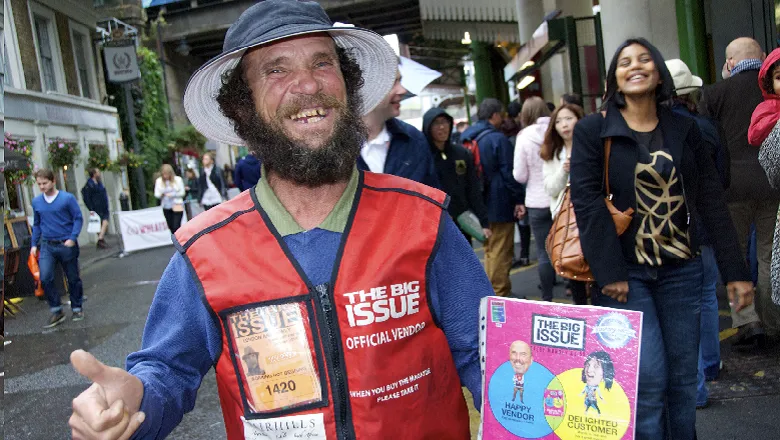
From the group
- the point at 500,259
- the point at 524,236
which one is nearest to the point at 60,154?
the point at 524,236

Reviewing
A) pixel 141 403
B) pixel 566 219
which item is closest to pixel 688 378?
pixel 566 219

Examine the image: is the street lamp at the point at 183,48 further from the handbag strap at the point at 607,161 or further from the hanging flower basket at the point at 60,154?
the handbag strap at the point at 607,161

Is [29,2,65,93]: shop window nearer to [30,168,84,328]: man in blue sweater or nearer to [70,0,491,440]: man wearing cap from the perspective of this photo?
[30,168,84,328]: man in blue sweater

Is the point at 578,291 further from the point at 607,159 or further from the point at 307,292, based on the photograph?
the point at 307,292

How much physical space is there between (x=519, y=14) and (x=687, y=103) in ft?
42.5

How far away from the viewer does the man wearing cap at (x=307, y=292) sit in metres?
1.70

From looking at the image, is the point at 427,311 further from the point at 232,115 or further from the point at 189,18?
the point at 189,18

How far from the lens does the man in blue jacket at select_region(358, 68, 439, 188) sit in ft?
14.6

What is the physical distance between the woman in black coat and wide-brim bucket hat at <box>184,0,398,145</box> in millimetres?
1220

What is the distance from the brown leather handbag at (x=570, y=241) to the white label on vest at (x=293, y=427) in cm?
183

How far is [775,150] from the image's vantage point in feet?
10.4

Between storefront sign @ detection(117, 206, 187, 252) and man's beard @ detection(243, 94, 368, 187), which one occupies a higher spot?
man's beard @ detection(243, 94, 368, 187)

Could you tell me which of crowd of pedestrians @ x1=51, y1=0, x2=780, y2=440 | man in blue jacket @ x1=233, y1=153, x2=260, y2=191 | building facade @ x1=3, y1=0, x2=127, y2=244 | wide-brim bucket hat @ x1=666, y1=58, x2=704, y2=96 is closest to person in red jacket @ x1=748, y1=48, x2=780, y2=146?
wide-brim bucket hat @ x1=666, y1=58, x2=704, y2=96

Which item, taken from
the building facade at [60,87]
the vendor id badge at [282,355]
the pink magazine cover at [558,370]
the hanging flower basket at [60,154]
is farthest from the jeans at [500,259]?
the building facade at [60,87]
